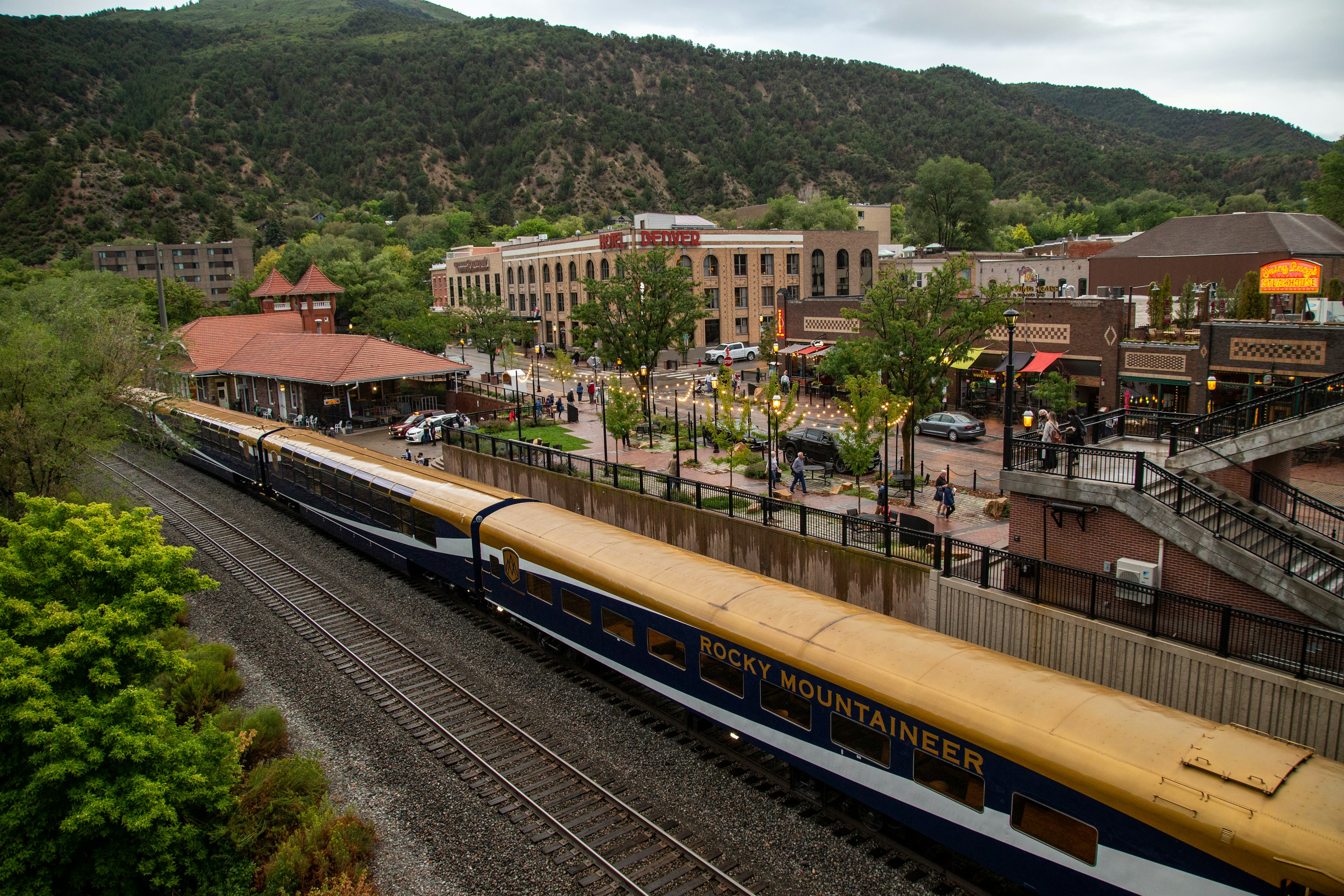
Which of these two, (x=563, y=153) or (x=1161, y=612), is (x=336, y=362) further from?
(x=563, y=153)

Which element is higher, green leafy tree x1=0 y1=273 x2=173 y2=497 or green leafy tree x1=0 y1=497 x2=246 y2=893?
green leafy tree x1=0 y1=273 x2=173 y2=497

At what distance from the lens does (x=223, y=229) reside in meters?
133

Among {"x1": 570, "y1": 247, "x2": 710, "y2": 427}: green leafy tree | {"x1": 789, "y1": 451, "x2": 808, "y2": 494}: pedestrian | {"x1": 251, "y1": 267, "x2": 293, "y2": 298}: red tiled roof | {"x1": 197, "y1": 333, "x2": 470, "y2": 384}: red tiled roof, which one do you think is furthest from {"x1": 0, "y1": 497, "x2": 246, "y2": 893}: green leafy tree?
{"x1": 251, "y1": 267, "x2": 293, "y2": 298}: red tiled roof

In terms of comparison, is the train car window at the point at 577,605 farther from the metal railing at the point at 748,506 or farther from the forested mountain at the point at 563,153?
the forested mountain at the point at 563,153

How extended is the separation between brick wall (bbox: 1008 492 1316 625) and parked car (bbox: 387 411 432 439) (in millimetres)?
32917

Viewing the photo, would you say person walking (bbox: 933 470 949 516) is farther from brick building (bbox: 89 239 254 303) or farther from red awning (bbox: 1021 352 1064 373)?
brick building (bbox: 89 239 254 303)

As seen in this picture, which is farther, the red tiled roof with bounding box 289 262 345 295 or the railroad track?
the red tiled roof with bounding box 289 262 345 295

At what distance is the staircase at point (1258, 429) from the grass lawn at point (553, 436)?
78.2ft

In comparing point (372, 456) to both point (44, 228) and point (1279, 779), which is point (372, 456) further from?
point (44, 228)

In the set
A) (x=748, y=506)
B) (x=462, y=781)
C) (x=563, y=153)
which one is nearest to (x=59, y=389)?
(x=462, y=781)

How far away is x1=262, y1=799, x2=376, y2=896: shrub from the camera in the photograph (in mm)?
11320

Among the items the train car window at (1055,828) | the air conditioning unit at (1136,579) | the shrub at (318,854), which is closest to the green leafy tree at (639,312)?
the air conditioning unit at (1136,579)

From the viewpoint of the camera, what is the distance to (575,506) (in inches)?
1071

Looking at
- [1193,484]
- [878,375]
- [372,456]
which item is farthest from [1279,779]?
[372,456]
